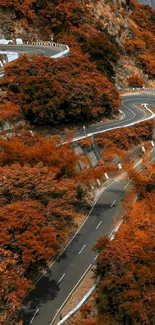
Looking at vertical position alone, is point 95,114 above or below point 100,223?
above

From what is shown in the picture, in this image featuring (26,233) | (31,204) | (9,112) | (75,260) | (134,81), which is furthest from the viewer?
(134,81)

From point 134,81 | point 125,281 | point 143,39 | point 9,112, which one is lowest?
point 125,281

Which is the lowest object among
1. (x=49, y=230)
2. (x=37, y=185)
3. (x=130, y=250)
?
(x=130, y=250)

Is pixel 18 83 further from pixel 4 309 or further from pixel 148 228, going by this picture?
pixel 4 309

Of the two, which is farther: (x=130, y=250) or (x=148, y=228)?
(x=148, y=228)

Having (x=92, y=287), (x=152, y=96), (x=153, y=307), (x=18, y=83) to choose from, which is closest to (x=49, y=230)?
(x=92, y=287)

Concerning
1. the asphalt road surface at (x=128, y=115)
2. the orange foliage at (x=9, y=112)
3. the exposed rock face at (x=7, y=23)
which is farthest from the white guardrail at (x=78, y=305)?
the exposed rock face at (x=7, y=23)

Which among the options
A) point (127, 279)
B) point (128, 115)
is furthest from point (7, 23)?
point (127, 279)

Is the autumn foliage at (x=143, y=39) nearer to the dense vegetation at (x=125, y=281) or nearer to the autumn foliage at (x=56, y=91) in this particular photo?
the autumn foliage at (x=56, y=91)

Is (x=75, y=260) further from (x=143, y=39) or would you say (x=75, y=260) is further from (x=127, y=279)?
(x=143, y=39)
